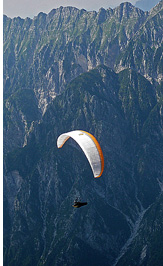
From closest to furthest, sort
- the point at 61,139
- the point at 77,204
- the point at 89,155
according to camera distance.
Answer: the point at 77,204
the point at 89,155
the point at 61,139

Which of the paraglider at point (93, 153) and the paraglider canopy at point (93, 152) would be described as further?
the paraglider canopy at point (93, 152)

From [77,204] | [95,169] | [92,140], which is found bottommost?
[77,204]

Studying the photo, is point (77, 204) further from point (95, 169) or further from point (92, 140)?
point (92, 140)

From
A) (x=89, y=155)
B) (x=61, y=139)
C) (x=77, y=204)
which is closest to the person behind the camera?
(x=77, y=204)

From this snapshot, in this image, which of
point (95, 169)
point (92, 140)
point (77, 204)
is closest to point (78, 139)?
point (92, 140)

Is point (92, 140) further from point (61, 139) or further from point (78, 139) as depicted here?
point (61, 139)

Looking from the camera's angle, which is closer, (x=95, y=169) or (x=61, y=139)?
(x=95, y=169)

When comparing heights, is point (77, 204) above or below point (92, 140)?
below

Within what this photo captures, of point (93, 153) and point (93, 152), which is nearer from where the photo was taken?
point (93, 153)

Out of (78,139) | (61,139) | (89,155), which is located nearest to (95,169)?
(89,155)

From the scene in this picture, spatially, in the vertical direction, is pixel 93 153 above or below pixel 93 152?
below

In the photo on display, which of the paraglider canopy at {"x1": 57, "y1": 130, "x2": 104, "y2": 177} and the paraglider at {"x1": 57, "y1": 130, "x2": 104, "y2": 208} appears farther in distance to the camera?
the paraglider canopy at {"x1": 57, "y1": 130, "x2": 104, "y2": 177}
